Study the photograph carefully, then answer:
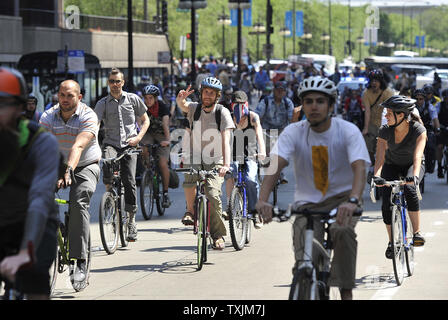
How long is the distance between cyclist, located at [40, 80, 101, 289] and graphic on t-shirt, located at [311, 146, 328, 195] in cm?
269

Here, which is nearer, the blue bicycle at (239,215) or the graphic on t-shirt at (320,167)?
the graphic on t-shirt at (320,167)

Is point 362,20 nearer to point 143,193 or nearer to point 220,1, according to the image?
point 220,1

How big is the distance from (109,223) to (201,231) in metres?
1.57

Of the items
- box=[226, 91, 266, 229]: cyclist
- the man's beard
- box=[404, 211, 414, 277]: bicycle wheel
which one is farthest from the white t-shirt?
box=[226, 91, 266, 229]: cyclist

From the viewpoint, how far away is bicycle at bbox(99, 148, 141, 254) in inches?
439

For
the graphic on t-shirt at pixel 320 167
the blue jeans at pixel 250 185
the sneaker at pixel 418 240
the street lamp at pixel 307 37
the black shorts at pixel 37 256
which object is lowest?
the sneaker at pixel 418 240

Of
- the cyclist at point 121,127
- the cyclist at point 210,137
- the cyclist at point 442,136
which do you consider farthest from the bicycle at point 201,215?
the cyclist at point 442,136

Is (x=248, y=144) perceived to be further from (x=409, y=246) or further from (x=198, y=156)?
(x=409, y=246)

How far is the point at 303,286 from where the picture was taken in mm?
5910

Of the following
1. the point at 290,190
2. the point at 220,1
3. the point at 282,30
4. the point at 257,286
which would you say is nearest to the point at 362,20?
the point at 282,30

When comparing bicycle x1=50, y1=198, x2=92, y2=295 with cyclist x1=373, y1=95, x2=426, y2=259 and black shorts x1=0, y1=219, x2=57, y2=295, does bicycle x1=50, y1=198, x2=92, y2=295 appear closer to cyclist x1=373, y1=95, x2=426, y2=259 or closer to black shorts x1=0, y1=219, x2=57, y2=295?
cyclist x1=373, y1=95, x2=426, y2=259

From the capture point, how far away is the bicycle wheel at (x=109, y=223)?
35.9 ft

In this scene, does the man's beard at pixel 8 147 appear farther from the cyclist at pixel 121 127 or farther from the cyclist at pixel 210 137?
the cyclist at pixel 121 127
